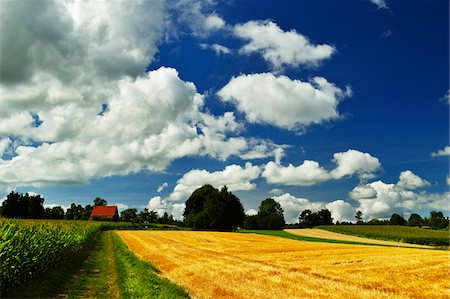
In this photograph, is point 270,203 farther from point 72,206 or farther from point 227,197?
point 72,206

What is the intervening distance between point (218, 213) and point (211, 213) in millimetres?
1842

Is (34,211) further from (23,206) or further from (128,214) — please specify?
(128,214)

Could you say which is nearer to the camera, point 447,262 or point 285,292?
point 285,292

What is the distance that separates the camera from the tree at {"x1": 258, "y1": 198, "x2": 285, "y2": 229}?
145m

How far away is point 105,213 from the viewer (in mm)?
154875

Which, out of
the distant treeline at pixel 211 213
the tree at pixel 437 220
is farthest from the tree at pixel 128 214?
the tree at pixel 437 220

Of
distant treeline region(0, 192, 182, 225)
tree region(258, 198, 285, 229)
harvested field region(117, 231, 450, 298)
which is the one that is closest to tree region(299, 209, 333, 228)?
tree region(258, 198, 285, 229)

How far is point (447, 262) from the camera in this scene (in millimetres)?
24016

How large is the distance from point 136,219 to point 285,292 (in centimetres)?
16844

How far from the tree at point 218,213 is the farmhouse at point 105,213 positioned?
171 ft

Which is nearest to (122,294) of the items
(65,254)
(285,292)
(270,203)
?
(285,292)

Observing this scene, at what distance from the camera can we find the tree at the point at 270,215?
145 m

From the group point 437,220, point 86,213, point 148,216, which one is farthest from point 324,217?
point 86,213

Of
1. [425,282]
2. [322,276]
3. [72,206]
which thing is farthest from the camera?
[72,206]
